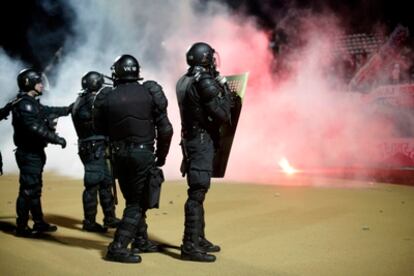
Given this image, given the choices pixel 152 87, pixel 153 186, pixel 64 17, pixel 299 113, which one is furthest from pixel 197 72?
pixel 64 17

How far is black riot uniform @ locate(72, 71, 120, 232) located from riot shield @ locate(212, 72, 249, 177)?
1858 mm

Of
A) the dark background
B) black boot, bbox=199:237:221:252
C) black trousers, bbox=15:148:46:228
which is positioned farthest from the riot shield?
the dark background

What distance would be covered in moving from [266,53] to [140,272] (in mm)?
16731

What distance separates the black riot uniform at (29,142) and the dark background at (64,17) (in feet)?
38.9

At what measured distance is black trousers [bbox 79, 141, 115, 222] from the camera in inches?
259

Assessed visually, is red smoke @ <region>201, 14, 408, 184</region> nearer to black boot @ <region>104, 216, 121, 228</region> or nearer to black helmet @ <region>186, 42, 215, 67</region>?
black boot @ <region>104, 216, 121, 228</region>

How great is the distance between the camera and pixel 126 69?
486 cm

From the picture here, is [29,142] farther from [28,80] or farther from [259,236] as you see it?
[259,236]

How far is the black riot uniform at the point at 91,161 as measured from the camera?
6586 millimetres

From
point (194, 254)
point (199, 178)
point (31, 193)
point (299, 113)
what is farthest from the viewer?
point (299, 113)

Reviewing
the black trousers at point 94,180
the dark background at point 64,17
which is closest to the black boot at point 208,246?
the black trousers at point 94,180

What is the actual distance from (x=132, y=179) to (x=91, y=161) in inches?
81.0

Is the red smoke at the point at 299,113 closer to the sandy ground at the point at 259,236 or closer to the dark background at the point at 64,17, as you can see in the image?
the dark background at the point at 64,17

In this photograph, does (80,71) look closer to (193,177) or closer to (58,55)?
(58,55)
